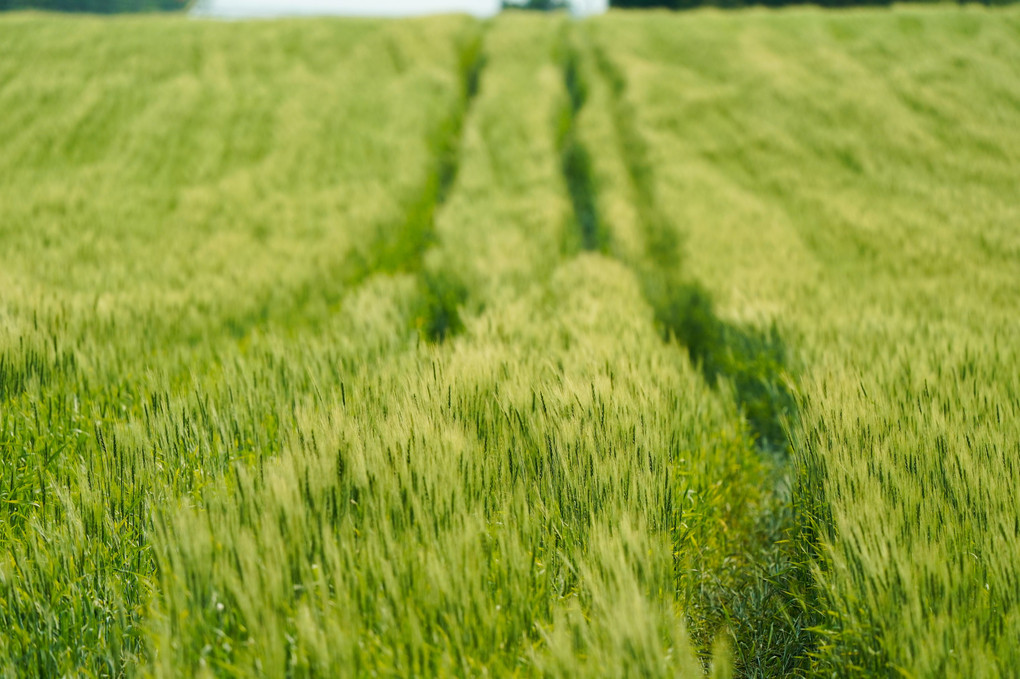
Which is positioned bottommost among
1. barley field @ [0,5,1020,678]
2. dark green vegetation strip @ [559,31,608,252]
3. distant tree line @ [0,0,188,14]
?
barley field @ [0,5,1020,678]

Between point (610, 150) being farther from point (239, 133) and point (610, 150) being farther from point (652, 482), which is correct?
point (652, 482)

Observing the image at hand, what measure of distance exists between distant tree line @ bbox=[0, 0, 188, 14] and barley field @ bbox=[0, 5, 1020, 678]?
28103mm

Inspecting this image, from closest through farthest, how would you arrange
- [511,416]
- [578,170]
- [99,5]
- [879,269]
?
1. [511,416]
2. [879,269]
3. [578,170]
4. [99,5]

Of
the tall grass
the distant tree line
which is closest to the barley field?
the tall grass

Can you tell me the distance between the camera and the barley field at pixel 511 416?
0.98 m

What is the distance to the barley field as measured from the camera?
0.98 m

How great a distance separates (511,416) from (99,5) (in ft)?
133

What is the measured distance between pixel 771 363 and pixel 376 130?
7222 mm

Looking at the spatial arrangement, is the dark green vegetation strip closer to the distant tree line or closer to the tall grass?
the tall grass

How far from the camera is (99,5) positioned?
29641 mm

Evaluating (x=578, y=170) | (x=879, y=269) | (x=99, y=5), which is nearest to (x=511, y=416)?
(x=879, y=269)

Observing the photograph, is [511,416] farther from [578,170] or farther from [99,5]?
[99,5]

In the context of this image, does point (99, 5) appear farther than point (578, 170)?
Yes

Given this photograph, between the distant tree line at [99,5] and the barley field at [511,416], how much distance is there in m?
28.1
